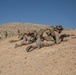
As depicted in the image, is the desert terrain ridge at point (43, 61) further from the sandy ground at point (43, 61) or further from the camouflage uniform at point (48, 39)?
the camouflage uniform at point (48, 39)

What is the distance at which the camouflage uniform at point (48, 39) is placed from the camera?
11078 mm

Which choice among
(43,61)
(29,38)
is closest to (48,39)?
(29,38)

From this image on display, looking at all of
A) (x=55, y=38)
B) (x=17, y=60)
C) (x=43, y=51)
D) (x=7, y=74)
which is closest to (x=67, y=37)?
(x=55, y=38)

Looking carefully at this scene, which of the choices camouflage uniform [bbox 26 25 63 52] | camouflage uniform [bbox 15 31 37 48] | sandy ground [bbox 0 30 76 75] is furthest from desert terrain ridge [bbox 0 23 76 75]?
camouflage uniform [bbox 15 31 37 48]

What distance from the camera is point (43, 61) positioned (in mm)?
9227

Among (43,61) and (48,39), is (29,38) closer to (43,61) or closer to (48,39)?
(48,39)

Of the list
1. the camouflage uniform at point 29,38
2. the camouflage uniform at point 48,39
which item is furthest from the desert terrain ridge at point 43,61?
the camouflage uniform at point 29,38

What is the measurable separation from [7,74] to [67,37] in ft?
15.5

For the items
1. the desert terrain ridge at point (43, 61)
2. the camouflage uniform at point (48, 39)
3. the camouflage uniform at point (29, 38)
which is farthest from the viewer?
the camouflage uniform at point (29, 38)

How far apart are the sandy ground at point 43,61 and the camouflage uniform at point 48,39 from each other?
283mm

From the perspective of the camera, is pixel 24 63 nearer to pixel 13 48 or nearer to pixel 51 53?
pixel 51 53

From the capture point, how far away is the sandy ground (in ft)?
27.0

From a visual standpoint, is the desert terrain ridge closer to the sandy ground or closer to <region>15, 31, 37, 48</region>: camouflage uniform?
the sandy ground

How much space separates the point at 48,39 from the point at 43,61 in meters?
2.32
